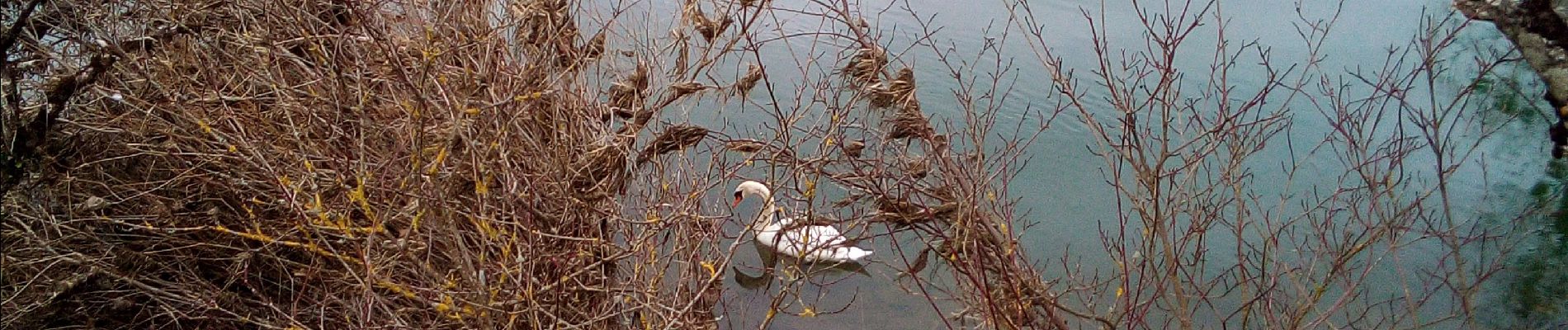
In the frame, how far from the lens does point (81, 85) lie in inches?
138

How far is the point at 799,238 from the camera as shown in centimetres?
441

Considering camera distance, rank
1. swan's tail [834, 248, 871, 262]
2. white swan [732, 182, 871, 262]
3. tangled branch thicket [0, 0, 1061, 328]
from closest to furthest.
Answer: tangled branch thicket [0, 0, 1061, 328], white swan [732, 182, 871, 262], swan's tail [834, 248, 871, 262]

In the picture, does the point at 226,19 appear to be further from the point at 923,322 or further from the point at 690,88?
the point at 923,322

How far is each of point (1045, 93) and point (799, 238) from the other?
5.36 meters

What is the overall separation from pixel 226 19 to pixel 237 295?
1.01m

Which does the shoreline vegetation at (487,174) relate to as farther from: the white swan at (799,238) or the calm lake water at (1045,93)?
the calm lake water at (1045,93)

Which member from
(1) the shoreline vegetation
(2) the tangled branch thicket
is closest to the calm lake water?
(1) the shoreline vegetation

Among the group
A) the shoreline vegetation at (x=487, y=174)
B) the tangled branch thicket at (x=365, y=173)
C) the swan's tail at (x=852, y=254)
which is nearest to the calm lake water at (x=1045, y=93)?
the swan's tail at (x=852, y=254)

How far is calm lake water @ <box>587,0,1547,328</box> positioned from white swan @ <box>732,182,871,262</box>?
0.66 ft

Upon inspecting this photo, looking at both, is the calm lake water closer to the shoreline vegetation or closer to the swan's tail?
the swan's tail

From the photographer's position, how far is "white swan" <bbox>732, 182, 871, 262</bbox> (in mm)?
4008

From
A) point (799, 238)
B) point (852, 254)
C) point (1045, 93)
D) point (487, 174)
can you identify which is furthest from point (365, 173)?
point (1045, 93)

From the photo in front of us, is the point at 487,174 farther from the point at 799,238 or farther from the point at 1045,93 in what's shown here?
the point at 1045,93

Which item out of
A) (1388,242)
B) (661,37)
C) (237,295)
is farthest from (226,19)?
(1388,242)
